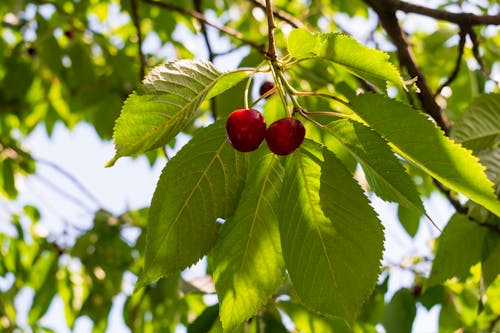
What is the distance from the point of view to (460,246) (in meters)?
2.01

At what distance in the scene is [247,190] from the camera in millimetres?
1354

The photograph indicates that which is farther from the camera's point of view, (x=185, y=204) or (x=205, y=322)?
(x=205, y=322)

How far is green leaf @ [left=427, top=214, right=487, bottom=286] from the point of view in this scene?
1988mm

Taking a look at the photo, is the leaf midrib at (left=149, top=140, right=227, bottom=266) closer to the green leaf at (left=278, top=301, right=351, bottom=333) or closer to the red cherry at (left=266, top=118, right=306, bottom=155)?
the red cherry at (left=266, top=118, right=306, bottom=155)

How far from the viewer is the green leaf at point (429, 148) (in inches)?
44.6

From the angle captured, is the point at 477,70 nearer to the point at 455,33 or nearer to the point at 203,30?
the point at 455,33

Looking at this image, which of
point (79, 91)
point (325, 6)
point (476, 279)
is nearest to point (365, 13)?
point (325, 6)

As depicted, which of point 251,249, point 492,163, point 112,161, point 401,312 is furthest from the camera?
point 401,312

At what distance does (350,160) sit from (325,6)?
3.04 metres

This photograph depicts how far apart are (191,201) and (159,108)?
8.7 inches

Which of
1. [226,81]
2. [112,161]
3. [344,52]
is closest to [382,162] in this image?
[344,52]

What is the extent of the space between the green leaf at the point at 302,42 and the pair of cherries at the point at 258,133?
132 mm

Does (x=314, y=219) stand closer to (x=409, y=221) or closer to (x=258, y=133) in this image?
(x=258, y=133)

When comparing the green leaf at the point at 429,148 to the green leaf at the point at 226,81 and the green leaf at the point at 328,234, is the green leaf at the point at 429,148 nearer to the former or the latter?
the green leaf at the point at 328,234
